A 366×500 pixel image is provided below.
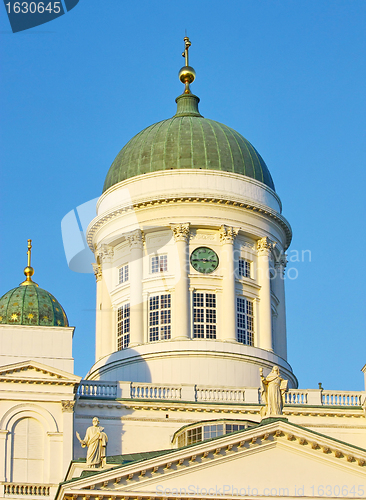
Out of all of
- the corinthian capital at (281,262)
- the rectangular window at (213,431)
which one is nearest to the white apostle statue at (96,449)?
the rectangular window at (213,431)

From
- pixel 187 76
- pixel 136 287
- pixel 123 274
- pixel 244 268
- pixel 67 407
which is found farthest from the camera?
pixel 187 76

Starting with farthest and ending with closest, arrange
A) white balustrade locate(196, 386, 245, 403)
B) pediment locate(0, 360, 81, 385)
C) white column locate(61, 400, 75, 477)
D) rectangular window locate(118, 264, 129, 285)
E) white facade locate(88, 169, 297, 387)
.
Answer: rectangular window locate(118, 264, 129, 285) < white facade locate(88, 169, 297, 387) < white balustrade locate(196, 386, 245, 403) < pediment locate(0, 360, 81, 385) < white column locate(61, 400, 75, 477)

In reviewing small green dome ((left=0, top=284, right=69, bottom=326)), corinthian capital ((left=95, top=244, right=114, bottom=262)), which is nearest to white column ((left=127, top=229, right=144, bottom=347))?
corinthian capital ((left=95, top=244, right=114, bottom=262))

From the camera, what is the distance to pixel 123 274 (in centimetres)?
6556

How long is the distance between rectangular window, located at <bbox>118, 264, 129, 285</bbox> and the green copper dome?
16.8 ft

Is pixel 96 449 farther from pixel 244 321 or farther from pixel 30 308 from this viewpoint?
pixel 244 321

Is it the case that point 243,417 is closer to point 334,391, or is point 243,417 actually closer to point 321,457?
point 334,391

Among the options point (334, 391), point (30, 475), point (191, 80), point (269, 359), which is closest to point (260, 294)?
point (269, 359)

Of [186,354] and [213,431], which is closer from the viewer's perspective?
[213,431]

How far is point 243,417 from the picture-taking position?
55500 millimetres

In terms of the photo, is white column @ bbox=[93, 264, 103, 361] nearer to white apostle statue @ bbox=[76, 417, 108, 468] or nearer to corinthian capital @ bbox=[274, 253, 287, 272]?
corinthian capital @ bbox=[274, 253, 287, 272]

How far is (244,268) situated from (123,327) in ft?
23.7

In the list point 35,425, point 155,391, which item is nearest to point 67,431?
point 35,425

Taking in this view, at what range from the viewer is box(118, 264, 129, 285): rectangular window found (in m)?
65.2
